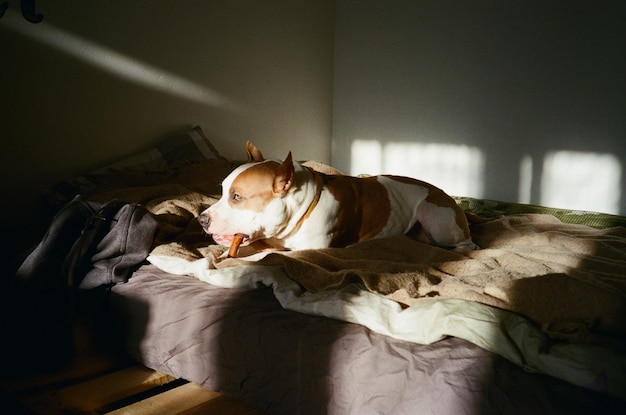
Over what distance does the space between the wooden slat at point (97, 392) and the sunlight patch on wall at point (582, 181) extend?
2.55 meters

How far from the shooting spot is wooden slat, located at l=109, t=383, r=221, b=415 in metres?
1.53

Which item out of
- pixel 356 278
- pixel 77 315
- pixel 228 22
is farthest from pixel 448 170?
pixel 77 315

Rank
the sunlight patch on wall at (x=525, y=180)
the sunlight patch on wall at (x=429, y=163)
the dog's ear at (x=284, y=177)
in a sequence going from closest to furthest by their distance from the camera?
the dog's ear at (x=284, y=177) < the sunlight patch on wall at (x=525, y=180) < the sunlight patch on wall at (x=429, y=163)

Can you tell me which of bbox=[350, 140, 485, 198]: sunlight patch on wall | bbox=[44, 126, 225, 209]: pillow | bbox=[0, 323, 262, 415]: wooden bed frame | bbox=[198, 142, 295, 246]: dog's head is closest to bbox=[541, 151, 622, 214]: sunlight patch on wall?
bbox=[350, 140, 485, 198]: sunlight patch on wall

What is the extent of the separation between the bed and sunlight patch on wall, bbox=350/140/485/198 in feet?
5.20

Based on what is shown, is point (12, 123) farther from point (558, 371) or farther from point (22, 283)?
point (558, 371)

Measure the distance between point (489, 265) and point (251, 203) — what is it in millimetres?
795

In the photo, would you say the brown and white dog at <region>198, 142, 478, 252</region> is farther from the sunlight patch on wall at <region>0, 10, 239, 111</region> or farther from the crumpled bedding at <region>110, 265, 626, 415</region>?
the sunlight patch on wall at <region>0, 10, 239, 111</region>

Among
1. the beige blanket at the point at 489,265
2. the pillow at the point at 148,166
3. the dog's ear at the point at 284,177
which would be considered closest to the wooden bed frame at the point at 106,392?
the beige blanket at the point at 489,265

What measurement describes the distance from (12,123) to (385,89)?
248cm

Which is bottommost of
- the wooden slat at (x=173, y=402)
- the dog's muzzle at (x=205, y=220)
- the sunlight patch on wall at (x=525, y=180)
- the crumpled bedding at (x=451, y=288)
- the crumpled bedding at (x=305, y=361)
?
the wooden slat at (x=173, y=402)

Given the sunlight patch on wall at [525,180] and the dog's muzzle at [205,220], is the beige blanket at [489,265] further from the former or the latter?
the sunlight patch on wall at [525,180]

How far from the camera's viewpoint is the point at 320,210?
209 centimetres

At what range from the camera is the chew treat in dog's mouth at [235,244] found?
199 centimetres
